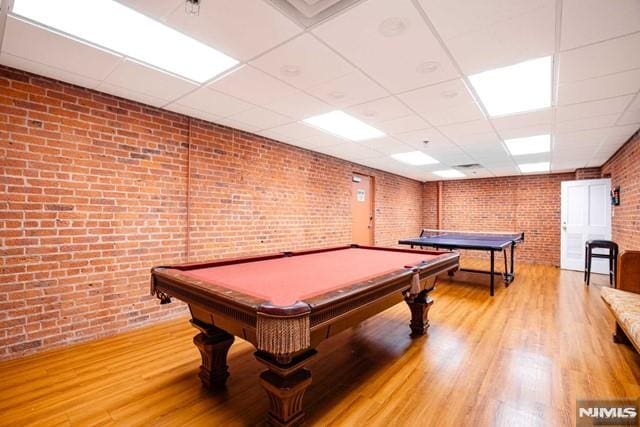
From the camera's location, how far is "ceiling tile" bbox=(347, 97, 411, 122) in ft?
9.78

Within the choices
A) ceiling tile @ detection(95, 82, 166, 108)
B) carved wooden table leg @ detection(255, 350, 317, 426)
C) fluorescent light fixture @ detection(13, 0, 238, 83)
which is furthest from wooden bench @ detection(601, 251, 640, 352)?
ceiling tile @ detection(95, 82, 166, 108)

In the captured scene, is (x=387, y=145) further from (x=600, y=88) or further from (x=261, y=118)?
(x=600, y=88)

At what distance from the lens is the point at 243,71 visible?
238 cm

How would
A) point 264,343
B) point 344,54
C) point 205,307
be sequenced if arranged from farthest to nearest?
point 344,54 → point 205,307 → point 264,343

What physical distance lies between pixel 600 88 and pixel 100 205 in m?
4.71

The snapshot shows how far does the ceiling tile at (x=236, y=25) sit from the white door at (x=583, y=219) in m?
7.12

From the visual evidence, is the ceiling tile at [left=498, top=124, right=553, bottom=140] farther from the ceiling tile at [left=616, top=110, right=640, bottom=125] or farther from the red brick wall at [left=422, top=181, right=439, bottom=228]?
the red brick wall at [left=422, top=181, right=439, bottom=228]

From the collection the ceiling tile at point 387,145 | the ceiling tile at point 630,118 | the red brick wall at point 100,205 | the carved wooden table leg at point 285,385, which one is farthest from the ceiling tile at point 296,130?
the ceiling tile at point 630,118

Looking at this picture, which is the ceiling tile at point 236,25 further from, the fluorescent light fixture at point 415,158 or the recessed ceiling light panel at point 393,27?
the fluorescent light fixture at point 415,158

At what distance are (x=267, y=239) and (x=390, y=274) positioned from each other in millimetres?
2690

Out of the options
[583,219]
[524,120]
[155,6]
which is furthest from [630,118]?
[155,6]

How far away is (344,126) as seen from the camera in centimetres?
385

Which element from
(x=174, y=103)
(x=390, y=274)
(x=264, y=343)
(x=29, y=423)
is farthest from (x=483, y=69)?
(x=29, y=423)

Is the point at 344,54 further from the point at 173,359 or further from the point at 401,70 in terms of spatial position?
the point at 173,359
